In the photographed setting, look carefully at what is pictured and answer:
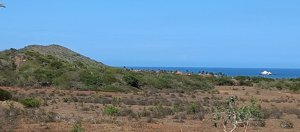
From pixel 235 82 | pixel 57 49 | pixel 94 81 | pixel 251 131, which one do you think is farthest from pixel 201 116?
pixel 57 49

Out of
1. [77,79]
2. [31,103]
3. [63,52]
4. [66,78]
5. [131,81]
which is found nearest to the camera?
[31,103]


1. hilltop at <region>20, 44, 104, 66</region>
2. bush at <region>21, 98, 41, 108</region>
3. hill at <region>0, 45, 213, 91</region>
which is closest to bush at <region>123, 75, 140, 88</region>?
hill at <region>0, 45, 213, 91</region>

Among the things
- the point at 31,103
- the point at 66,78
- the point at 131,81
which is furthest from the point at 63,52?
Answer: the point at 31,103

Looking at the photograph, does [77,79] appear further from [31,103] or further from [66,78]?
[31,103]

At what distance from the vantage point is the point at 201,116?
1161 inches

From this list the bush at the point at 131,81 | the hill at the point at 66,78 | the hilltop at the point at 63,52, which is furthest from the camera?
the hilltop at the point at 63,52

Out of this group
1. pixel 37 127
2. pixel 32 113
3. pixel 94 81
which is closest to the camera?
pixel 37 127

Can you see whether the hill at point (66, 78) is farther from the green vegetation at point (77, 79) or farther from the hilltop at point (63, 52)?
the hilltop at point (63, 52)

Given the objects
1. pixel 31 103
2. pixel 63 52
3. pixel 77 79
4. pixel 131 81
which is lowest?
pixel 31 103

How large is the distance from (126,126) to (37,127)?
383 centimetres

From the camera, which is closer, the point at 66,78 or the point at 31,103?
the point at 31,103

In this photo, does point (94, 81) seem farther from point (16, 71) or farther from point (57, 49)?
point (57, 49)

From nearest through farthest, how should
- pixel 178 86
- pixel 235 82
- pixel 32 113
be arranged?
pixel 32 113 < pixel 178 86 < pixel 235 82

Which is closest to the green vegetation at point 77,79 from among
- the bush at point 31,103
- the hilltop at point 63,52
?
the bush at point 31,103
